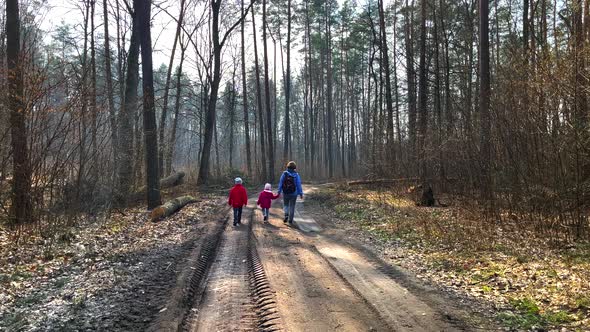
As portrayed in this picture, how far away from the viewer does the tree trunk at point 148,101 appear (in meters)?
15.7

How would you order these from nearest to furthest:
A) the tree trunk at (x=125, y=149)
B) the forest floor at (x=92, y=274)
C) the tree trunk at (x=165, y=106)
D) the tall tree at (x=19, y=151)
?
the forest floor at (x=92, y=274), the tall tree at (x=19, y=151), the tree trunk at (x=125, y=149), the tree trunk at (x=165, y=106)

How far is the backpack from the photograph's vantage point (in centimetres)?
1305

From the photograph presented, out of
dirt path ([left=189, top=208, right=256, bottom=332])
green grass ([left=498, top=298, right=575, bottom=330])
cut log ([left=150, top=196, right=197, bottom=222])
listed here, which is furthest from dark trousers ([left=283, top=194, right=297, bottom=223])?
green grass ([left=498, top=298, right=575, bottom=330])

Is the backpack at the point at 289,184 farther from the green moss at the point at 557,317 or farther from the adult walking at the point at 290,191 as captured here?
the green moss at the point at 557,317

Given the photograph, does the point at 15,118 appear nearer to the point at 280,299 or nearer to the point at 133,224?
the point at 133,224

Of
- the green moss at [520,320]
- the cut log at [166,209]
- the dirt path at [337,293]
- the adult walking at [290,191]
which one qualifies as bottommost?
the green moss at [520,320]

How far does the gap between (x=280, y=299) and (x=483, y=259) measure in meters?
4.34

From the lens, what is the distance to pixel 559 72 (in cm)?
865

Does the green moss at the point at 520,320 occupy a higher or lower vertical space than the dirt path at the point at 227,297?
lower

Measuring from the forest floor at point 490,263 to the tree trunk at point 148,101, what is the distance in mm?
7013

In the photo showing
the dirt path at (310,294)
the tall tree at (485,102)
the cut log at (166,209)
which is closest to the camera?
the dirt path at (310,294)

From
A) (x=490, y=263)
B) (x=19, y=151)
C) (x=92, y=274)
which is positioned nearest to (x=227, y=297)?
(x=92, y=274)

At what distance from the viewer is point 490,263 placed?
25.4 ft

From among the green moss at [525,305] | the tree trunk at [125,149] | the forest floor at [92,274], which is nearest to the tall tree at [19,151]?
the forest floor at [92,274]
